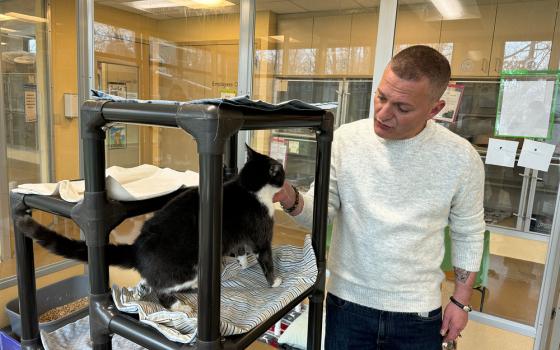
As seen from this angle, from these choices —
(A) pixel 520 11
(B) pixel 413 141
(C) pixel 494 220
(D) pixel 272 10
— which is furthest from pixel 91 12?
(A) pixel 520 11

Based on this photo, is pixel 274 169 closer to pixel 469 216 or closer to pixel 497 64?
pixel 469 216

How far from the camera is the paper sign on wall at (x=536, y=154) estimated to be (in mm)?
1681

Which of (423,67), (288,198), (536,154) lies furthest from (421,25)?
(288,198)

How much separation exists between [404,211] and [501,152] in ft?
3.54

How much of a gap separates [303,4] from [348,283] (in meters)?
3.18

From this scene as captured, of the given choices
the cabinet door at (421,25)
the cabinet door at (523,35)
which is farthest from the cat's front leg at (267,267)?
the cabinet door at (421,25)

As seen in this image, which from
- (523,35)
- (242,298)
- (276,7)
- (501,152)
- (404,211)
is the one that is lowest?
(242,298)

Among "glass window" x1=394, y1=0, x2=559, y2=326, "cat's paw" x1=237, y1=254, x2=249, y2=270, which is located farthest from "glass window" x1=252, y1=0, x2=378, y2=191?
"cat's paw" x1=237, y1=254, x2=249, y2=270

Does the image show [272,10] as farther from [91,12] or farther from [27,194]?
[27,194]

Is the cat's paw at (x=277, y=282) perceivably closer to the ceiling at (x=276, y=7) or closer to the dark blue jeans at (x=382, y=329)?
the dark blue jeans at (x=382, y=329)

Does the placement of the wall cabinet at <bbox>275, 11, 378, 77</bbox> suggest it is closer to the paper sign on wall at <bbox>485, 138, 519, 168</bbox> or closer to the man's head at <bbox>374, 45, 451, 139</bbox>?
the paper sign on wall at <bbox>485, 138, 519, 168</bbox>

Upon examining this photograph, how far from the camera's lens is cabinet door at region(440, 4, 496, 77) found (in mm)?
2812

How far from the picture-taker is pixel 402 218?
1.01 m

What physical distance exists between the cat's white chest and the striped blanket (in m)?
0.11
